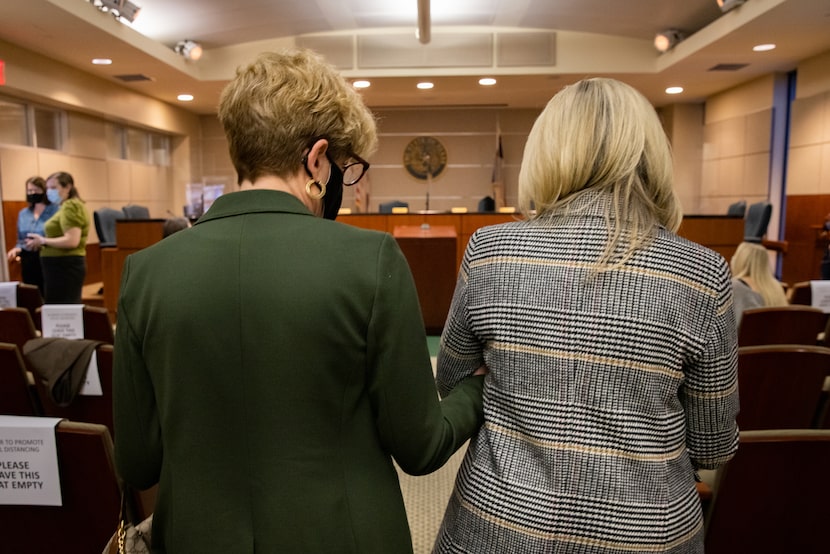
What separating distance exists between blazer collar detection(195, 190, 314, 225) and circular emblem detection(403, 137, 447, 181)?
12.0 meters

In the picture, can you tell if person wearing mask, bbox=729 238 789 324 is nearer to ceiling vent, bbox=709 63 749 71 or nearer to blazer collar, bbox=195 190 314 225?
blazer collar, bbox=195 190 314 225

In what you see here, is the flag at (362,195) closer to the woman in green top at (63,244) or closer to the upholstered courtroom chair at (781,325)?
the woman in green top at (63,244)

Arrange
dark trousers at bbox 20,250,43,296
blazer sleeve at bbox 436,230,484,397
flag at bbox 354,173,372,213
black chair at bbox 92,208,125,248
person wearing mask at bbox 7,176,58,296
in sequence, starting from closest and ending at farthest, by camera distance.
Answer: blazer sleeve at bbox 436,230,484,397, person wearing mask at bbox 7,176,58,296, dark trousers at bbox 20,250,43,296, black chair at bbox 92,208,125,248, flag at bbox 354,173,372,213

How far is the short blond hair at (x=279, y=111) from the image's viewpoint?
89cm

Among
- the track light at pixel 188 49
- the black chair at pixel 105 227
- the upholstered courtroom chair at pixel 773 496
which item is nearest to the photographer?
the upholstered courtroom chair at pixel 773 496

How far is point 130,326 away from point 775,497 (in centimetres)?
120

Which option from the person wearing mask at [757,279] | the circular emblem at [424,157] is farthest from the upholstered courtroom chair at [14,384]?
the circular emblem at [424,157]

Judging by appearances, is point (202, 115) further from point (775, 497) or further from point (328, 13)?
point (775, 497)

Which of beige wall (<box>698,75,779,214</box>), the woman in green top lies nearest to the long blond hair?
the woman in green top

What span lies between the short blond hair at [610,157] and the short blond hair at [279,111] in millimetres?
331

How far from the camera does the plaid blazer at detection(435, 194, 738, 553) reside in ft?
2.99

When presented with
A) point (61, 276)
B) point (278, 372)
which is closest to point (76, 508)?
point (278, 372)

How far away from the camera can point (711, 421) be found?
97 cm

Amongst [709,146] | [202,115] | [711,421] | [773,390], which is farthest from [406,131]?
[711,421]
